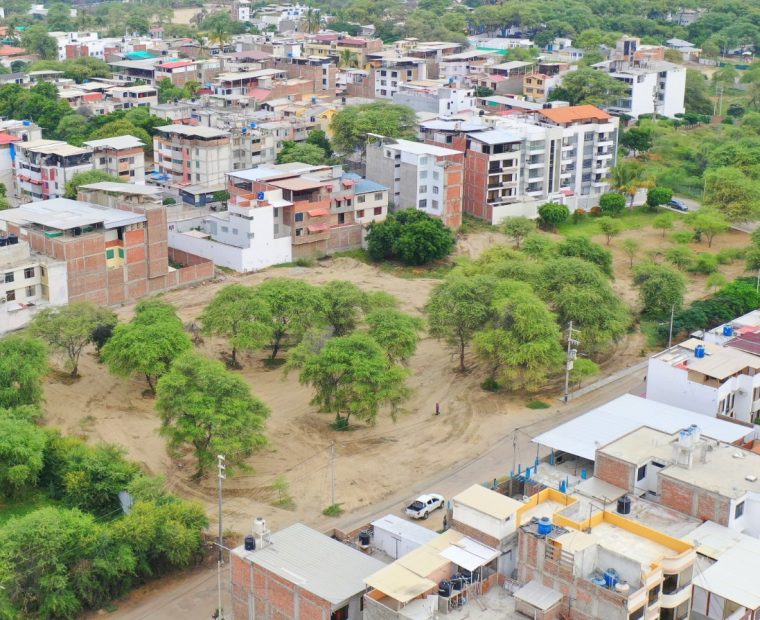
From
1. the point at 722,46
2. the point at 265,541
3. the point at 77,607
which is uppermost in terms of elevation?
the point at 722,46

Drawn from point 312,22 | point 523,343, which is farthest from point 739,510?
point 312,22

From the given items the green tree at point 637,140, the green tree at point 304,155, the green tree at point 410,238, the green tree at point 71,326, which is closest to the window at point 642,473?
the green tree at point 71,326

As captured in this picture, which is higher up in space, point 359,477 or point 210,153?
point 210,153

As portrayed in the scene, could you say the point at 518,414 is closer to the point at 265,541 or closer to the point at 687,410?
the point at 687,410

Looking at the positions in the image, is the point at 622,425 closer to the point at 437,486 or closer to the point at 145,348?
the point at 437,486

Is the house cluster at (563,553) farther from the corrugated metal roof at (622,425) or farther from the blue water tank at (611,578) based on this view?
the corrugated metal roof at (622,425)

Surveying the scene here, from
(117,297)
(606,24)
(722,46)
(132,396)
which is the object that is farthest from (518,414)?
(606,24)
